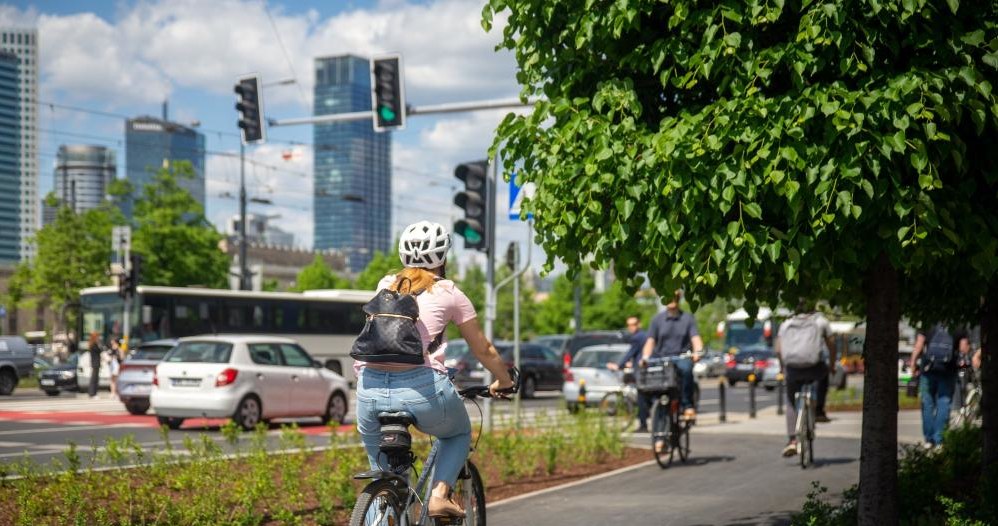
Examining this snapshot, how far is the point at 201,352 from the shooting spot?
64.2 ft

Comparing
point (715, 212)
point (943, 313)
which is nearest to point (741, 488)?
point (943, 313)

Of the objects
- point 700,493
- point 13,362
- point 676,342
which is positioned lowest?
point 13,362

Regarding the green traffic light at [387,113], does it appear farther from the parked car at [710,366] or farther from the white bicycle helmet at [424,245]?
the parked car at [710,366]

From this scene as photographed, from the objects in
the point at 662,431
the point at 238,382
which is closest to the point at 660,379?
the point at 662,431

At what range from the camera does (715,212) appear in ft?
18.4

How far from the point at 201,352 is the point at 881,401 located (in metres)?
14.7

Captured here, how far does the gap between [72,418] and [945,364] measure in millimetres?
15518

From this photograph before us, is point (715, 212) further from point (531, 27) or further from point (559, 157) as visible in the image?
point (531, 27)

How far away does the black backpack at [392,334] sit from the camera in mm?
5340

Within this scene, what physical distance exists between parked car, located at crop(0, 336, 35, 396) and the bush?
1269 inches

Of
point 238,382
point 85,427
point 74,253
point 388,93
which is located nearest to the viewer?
point 388,93

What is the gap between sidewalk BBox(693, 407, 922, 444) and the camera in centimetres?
1724

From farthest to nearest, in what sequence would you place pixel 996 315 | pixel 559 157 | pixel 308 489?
pixel 308 489 < pixel 996 315 < pixel 559 157

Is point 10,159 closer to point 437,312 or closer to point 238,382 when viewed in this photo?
point 238,382
